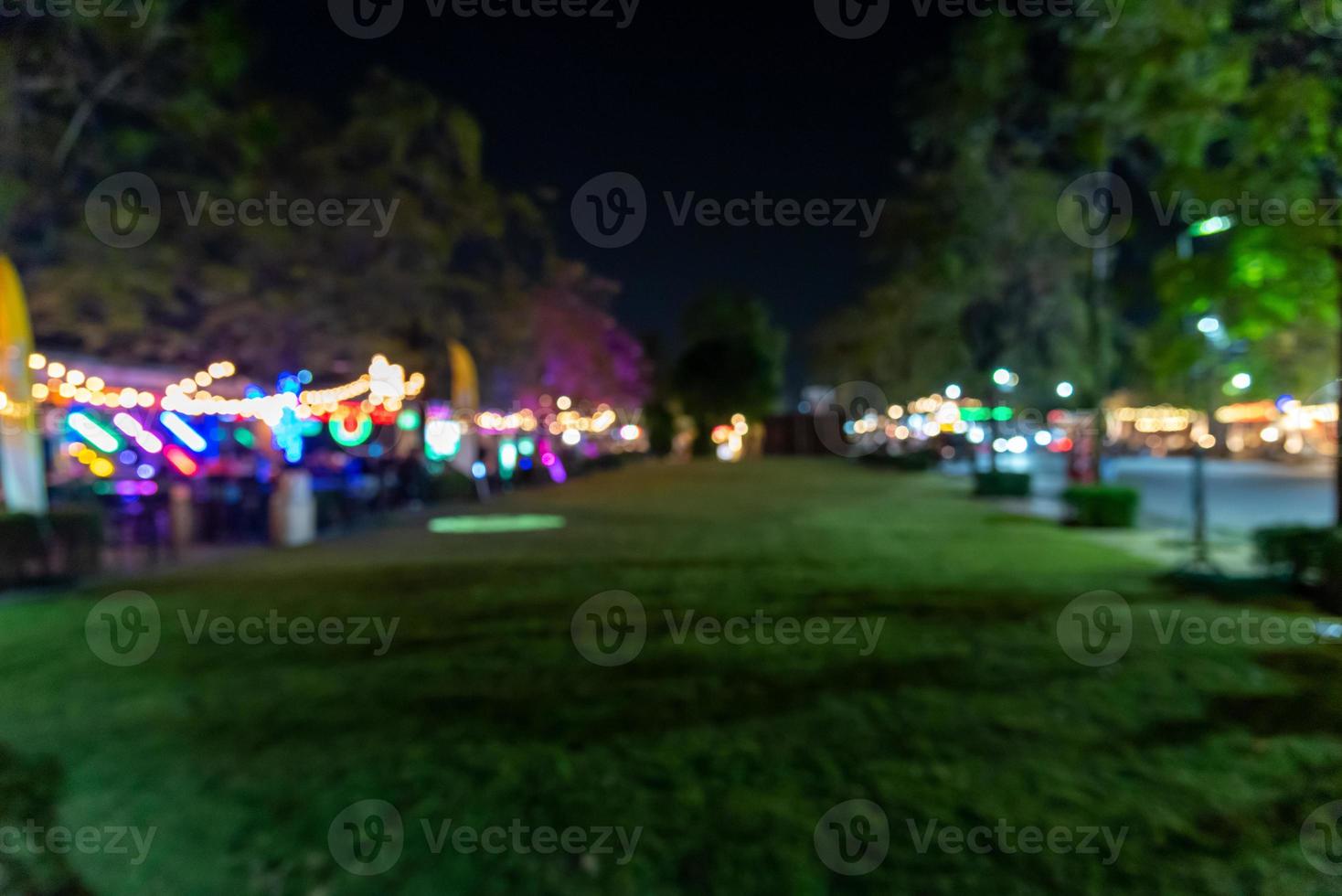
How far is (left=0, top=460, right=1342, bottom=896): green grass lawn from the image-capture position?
14.3 feet

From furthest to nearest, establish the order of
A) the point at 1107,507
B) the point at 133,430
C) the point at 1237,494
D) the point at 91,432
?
the point at 1237,494 < the point at 133,430 < the point at 1107,507 < the point at 91,432

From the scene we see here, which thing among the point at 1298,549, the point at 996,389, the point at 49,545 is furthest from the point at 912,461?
the point at 49,545

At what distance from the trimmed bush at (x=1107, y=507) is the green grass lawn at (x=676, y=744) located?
6.35 m

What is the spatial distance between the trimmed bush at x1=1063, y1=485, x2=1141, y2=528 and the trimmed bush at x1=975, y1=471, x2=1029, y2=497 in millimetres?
7351

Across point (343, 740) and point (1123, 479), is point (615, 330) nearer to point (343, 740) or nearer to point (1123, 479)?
point (1123, 479)

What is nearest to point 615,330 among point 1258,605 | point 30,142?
point 30,142

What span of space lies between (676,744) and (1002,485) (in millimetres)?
20330

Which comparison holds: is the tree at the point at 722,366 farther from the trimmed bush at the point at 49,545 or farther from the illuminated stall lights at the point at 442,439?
the trimmed bush at the point at 49,545

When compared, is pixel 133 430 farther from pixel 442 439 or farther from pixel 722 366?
pixel 722 366

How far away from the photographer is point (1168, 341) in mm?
11414

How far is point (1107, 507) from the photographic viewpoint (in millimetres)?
16578

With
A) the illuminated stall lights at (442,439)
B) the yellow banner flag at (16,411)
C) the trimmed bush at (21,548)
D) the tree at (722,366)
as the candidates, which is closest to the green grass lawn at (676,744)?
the trimmed bush at (21,548)

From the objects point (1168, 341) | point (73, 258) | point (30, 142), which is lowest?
point (1168, 341)

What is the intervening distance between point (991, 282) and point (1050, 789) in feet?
62.7
